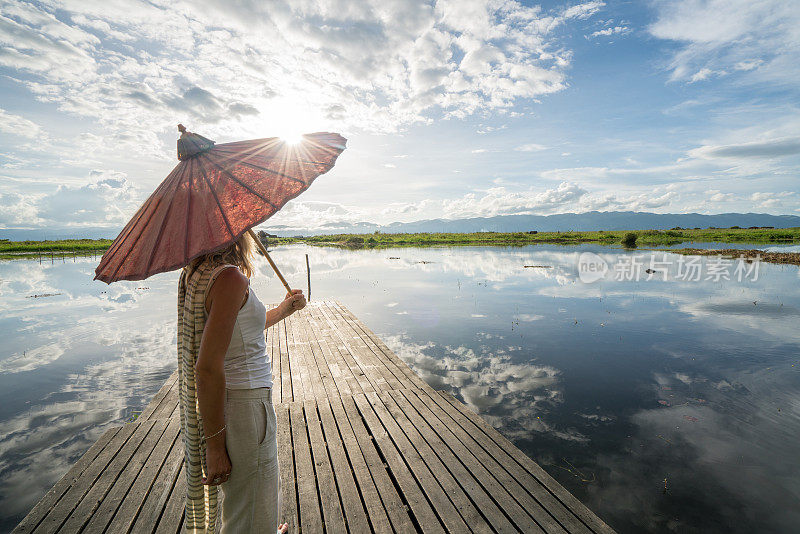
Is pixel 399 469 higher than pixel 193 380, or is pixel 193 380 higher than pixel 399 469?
pixel 193 380

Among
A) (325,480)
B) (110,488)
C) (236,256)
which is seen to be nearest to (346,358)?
(325,480)

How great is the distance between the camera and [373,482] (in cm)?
366

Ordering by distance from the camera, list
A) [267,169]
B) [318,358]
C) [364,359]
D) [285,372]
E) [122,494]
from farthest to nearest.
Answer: [318,358] → [364,359] → [285,372] → [122,494] → [267,169]

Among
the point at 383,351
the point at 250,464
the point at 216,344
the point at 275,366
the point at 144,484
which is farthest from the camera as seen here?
the point at 383,351

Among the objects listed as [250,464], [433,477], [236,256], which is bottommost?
[433,477]

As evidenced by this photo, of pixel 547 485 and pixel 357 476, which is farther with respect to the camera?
pixel 357 476

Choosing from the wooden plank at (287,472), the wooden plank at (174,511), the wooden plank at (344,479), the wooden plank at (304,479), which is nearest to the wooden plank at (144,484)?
the wooden plank at (174,511)

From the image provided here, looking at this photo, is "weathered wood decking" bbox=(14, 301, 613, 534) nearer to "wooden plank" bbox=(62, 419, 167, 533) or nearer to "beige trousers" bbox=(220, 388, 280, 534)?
"wooden plank" bbox=(62, 419, 167, 533)

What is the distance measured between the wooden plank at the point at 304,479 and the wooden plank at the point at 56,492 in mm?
2224

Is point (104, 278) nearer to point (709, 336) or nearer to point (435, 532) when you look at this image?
point (435, 532)

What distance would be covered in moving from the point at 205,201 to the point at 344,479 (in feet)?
10.4

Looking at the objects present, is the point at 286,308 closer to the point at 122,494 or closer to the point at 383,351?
the point at 122,494

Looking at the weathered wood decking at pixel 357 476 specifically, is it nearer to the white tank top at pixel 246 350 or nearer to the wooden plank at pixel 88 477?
the wooden plank at pixel 88 477

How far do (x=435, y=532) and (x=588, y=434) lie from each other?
4.04 metres
